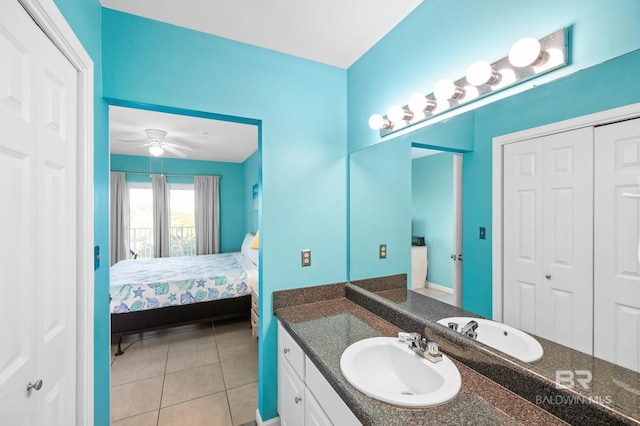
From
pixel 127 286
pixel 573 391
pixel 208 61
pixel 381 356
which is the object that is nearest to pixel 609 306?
pixel 573 391

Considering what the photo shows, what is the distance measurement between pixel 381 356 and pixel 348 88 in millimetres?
1715

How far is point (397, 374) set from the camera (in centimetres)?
119

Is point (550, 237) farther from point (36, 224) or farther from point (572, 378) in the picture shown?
point (36, 224)

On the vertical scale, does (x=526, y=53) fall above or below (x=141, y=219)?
above

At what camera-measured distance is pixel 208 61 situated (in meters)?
1.60

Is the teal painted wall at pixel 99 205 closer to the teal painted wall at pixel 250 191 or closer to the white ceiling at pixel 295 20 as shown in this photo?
the white ceiling at pixel 295 20

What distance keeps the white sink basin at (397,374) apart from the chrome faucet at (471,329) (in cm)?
13

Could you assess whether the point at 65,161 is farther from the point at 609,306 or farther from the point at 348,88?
the point at 609,306

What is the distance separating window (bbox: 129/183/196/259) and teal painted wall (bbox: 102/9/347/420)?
4496 mm

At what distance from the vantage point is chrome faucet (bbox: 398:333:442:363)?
1.08 meters

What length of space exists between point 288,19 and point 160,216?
5.01 m

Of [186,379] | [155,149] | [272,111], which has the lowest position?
[186,379]

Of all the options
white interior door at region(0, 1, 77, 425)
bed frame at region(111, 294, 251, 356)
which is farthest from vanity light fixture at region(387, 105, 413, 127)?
bed frame at region(111, 294, 251, 356)

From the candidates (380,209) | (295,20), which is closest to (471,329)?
(380,209)
